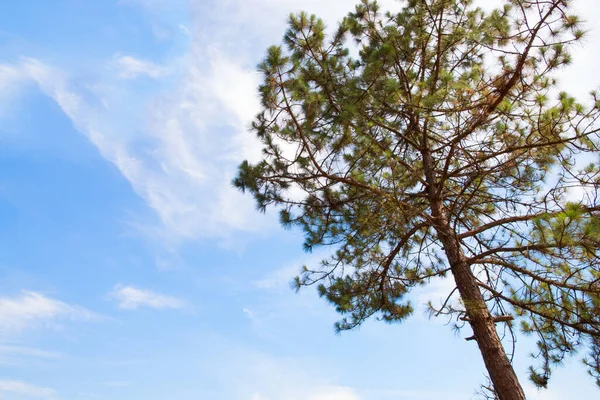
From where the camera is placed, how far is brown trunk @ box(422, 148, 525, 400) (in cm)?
416

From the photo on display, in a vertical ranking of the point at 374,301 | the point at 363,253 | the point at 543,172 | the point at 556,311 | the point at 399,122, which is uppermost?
the point at 399,122

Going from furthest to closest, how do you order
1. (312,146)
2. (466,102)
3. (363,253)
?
(363,253), (312,146), (466,102)

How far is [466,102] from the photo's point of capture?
4805 millimetres

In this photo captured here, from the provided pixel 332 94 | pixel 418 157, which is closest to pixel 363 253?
pixel 418 157

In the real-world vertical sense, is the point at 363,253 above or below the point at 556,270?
above

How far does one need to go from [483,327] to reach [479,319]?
92 millimetres

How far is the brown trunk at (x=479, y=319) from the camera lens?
4160 millimetres

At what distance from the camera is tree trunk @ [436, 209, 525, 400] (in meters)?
4.15

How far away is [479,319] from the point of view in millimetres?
4488

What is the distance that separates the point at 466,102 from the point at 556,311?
2.73m

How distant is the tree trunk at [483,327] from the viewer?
4150 mm

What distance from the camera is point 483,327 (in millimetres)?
4469

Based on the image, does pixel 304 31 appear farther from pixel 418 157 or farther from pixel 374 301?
pixel 374 301

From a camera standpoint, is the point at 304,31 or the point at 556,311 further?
the point at 304,31
